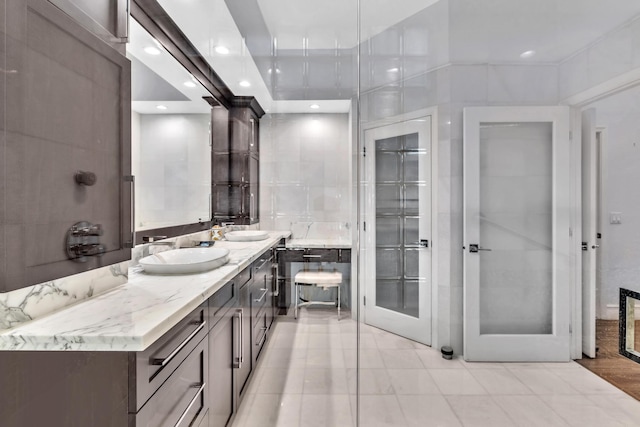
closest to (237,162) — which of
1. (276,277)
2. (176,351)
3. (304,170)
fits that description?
(304,170)

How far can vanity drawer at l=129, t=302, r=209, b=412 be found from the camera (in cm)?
80

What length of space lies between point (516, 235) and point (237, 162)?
2.16 meters

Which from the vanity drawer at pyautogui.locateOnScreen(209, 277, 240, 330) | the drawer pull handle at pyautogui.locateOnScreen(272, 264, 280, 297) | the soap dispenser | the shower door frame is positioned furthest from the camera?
the drawer pull handle at pyautogui.locateOnScreen(272, 264, 280, 297)

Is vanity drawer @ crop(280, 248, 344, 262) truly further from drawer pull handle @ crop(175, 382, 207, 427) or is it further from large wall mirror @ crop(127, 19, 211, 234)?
drawer pull handle @ crop(175, 382, 207, 427)

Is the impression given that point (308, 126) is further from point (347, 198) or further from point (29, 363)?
point (29, 363)

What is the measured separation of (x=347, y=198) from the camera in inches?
98.1

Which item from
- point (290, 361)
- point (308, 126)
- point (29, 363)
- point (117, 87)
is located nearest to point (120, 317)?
point (29, 363)

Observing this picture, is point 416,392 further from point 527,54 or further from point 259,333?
point 527,54

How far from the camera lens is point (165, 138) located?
1697 mm

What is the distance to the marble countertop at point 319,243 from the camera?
8.08 ft

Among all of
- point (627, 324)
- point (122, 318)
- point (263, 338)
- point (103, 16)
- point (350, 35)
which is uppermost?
point (350, 35)

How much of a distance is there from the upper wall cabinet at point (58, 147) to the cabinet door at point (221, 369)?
562mm

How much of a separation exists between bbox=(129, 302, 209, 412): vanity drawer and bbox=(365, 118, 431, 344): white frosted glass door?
1544 millimetres

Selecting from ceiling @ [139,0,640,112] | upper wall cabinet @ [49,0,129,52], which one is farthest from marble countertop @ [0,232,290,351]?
ceiling @ [139,0,640,112]
